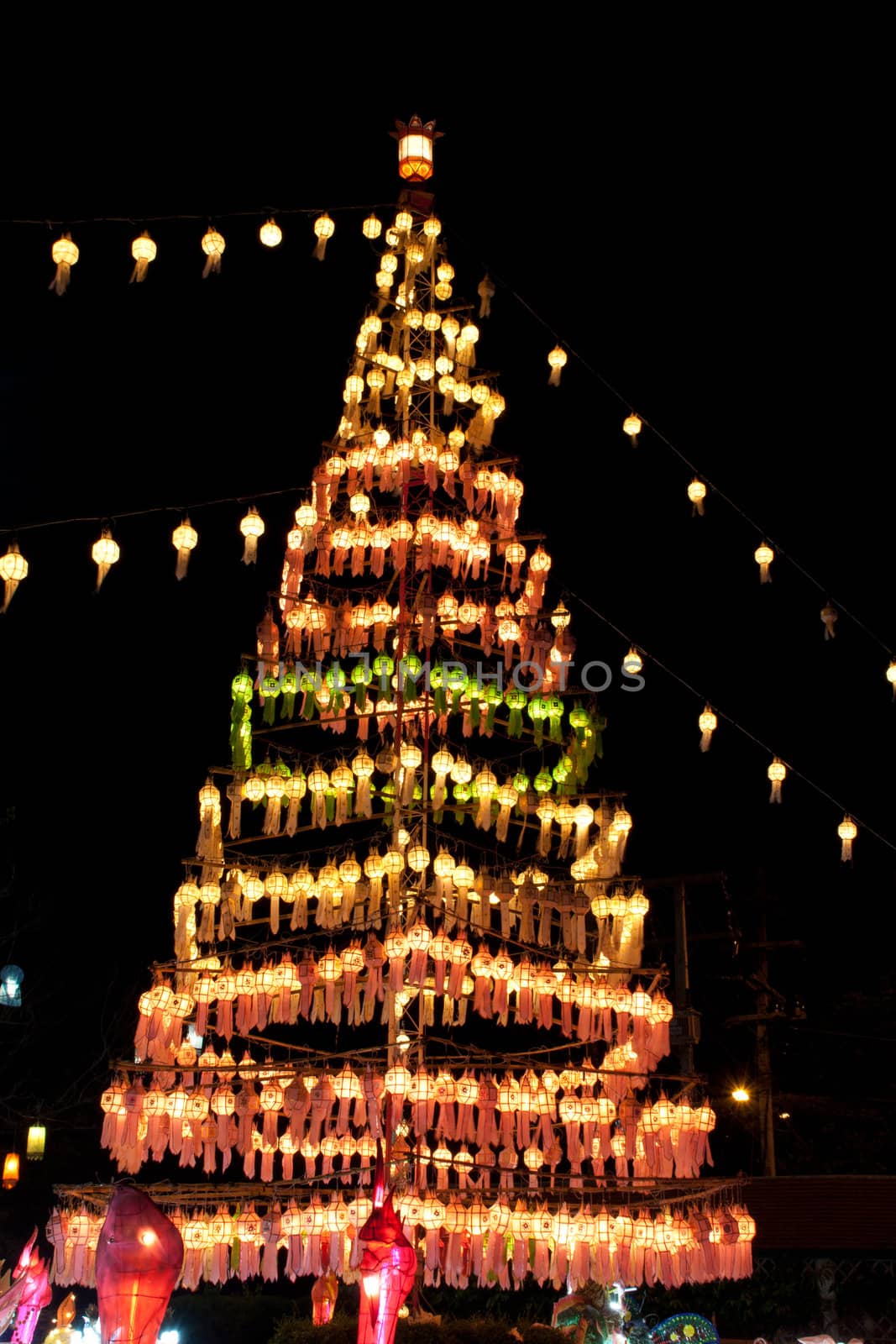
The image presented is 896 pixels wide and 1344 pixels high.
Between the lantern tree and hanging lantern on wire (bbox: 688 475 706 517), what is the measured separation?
2.04 metres

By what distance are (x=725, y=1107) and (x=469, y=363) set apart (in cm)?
1329

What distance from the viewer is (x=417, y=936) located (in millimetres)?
11773

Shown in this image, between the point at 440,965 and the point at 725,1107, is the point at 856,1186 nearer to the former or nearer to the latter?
the point at 725,1107

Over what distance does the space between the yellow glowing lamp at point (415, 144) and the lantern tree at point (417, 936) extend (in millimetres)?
408

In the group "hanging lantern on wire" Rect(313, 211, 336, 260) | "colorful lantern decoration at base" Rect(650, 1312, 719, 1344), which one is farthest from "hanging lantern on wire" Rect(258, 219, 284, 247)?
"colorful lantern decoration at base" Rect(650, 1312, 719, 1344)

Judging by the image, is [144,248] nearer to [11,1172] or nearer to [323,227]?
[323,227]

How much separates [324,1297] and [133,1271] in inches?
284

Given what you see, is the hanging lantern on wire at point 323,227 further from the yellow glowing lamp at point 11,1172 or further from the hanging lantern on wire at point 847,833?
the yellow glowing lamp at point 11,1172

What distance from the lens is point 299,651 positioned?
13.8 m

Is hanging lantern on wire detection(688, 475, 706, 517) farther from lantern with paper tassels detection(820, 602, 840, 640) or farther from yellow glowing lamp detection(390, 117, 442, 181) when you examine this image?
yellow glowing lamp detection(390, 117, 442, 181)

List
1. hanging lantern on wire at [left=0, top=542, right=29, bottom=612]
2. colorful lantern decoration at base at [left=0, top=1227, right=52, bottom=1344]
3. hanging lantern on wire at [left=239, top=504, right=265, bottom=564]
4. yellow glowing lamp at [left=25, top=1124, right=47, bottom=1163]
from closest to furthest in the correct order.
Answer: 1. colorful lantern decoration at base at [left=0, top=1227, right=52, bottom=1344]
2. hanging lantern on wire at [left=0, top=542, right=29, bottom=612]
3. hanging lantern on wire at [left=239, top=504, right=265, bottom=564]
4. yellow glowing lamp at [left=25, top=1124, right=47, bottom=1163]

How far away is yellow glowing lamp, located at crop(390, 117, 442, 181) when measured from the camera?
46.4 ft

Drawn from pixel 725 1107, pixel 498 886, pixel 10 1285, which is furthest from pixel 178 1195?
pixel 725 1107

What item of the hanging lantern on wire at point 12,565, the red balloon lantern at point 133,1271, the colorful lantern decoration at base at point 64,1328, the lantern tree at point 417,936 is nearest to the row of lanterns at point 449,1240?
the lantern tree at point 417,936
